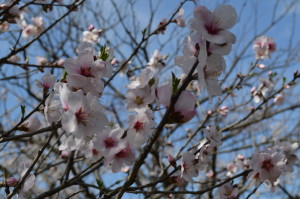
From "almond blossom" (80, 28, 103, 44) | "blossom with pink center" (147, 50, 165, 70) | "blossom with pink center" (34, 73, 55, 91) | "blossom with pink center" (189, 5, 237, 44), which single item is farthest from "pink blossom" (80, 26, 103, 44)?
"blossom with pink center" (189, 5, 237, 44)

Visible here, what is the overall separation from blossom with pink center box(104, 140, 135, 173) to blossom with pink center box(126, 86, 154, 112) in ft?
0.58

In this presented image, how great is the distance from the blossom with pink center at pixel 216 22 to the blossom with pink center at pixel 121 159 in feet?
2.22

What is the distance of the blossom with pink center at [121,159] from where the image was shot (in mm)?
1470

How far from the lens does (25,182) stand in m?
1.47

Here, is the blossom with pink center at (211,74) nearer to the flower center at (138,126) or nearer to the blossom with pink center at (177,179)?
the flower center at (138,126)

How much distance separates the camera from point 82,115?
124 centimetres

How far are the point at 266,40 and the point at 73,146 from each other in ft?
10.3

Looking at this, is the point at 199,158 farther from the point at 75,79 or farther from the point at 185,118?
the point at 75,79

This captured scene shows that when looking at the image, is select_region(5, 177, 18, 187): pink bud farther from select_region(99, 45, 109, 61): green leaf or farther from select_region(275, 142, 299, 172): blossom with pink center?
select_region(275, 142, 299, 172): blossom with pink center

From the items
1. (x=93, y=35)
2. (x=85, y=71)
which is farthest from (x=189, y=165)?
(x=93, y=35)

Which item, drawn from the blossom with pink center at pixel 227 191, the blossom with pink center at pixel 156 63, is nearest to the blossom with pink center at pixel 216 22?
the blossom with pink center at pixel 227 191

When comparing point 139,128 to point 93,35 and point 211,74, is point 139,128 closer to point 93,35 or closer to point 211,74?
point 211,74

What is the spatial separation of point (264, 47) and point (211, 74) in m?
2.91

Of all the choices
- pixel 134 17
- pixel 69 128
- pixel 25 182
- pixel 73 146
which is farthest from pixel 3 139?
pixel 134 17
